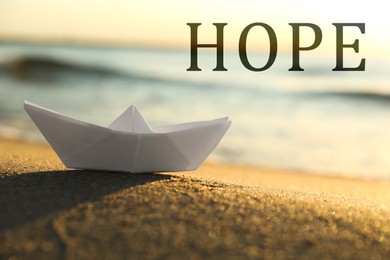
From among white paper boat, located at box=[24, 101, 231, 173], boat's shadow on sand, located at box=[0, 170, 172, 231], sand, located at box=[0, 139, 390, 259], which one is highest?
white paper boat, located at box=[24, 101, 231, 173]

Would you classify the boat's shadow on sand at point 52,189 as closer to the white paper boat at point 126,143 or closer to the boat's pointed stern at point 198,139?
the white paper boat at point 126,143

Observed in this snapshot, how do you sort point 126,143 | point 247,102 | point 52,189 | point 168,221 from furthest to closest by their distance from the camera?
point 247,102
point 126,143
point 52,189
point 168,221

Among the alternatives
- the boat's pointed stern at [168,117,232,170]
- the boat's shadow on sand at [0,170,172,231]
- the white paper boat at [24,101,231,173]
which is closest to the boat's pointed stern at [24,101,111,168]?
the white paper boat at [24,101,231,173]

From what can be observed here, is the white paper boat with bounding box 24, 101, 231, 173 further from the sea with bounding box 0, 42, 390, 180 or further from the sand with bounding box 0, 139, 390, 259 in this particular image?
the sea with bounding box 0, 42, 390, 180

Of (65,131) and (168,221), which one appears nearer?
(168,221)

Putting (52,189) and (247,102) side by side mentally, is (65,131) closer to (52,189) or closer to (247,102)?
(52,189)

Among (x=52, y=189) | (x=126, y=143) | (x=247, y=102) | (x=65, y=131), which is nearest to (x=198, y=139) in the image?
(x=126, y=143)

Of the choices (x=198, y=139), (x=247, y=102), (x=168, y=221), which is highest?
(x=198, y=139)
